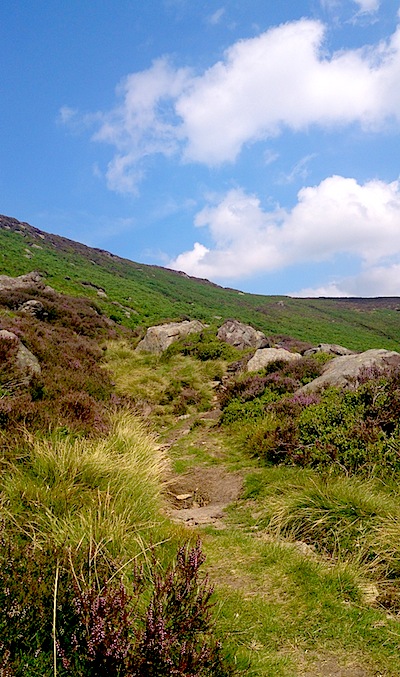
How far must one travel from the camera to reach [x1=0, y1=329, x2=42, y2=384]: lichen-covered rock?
25.2ft

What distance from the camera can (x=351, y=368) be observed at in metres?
9.82

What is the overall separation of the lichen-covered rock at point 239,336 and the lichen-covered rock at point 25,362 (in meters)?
11.8

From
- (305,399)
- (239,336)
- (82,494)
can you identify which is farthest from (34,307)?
(82,494)

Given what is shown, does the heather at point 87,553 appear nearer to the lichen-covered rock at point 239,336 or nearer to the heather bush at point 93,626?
the heather bush at point 93,626

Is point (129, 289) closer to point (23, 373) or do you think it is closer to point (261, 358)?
point (261, 358)

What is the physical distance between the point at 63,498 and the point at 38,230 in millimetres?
79578

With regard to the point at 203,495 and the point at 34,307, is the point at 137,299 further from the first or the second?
the point at 203,495

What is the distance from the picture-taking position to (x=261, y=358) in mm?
14516

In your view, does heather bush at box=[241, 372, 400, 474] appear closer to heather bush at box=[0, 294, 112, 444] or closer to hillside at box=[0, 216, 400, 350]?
heather bush at box=[0, 294, 112, 444]

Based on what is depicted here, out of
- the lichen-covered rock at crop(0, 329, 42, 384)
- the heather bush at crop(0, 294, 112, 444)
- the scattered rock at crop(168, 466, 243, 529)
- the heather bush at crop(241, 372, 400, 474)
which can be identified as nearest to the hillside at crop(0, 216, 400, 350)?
the heather bush at crop(0, 294, 112, 444)

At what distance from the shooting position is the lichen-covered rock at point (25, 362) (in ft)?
25.2

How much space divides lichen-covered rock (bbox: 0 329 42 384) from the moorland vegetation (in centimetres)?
13

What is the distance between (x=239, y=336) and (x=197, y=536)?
1667cm

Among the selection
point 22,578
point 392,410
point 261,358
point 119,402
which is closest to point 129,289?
point 261,358
